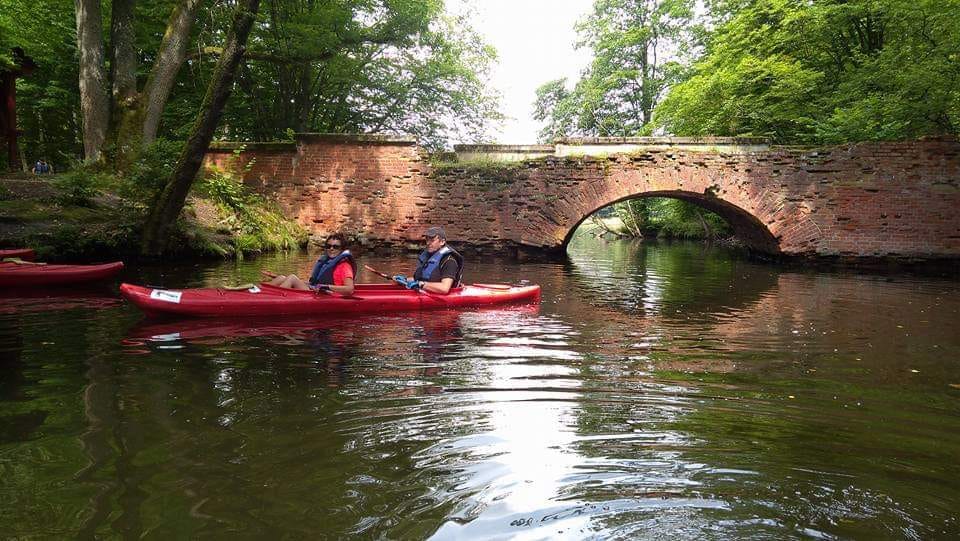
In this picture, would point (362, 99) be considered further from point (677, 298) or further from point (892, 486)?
point (892, 486)

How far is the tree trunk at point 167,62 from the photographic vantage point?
37.7ft

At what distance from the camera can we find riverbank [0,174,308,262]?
9.62 meters

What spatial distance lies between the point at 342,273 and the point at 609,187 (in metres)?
8.88

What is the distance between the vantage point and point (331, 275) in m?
6.66

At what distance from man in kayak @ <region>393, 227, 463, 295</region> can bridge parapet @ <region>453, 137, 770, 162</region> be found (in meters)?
7.69

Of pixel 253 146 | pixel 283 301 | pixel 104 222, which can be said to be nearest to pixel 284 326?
pixel 283 301

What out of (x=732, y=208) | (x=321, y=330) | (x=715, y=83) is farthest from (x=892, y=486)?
(x=715, y=83)

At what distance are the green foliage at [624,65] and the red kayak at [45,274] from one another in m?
21.3

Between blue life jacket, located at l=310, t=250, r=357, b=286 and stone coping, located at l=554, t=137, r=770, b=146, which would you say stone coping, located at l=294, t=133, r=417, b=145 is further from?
blue life jacket, located at l=310, t=250, r=357, b=286

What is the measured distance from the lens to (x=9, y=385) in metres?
3.69

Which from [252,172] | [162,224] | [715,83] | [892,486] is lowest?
[892,486]

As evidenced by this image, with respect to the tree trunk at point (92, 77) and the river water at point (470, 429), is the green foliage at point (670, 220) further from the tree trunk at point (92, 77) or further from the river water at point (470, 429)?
the river water at point (470, 429)

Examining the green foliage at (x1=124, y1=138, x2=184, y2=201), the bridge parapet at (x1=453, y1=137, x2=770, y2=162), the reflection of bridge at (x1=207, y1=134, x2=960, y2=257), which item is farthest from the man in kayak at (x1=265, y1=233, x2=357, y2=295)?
the bridge parapet at (x1=453, y1=137, x2=770, y2=162)

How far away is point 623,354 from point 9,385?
170 inches
